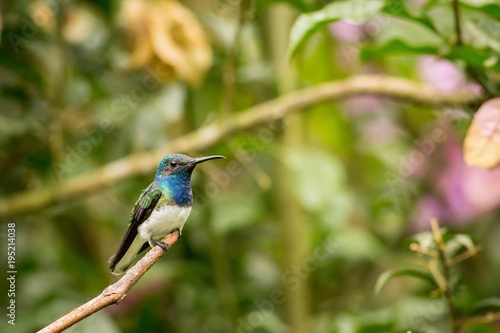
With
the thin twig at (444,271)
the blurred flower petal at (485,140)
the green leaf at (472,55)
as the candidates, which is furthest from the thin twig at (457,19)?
the thin twig at (444,271)

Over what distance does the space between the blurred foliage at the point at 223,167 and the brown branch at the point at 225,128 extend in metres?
0.04

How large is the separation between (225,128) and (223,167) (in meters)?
0.81

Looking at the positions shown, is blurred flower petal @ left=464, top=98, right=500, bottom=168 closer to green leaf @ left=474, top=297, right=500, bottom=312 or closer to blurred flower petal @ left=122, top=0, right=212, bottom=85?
green leaf @ left=474, top=297, right=500, bottom=312

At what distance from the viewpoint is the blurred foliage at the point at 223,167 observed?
1.31 m

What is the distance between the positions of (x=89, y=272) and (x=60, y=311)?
1.52 ft

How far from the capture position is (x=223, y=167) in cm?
200

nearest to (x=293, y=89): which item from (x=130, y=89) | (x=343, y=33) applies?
(x=343, y=33)

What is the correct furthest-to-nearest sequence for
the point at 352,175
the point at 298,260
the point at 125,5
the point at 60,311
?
1. the point at 352,175
2. the point at 298,260
3. the point at 125,5
4. the point at 60,311

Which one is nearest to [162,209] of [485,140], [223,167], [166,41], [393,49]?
[485,140]

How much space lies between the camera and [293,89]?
67.2 inches

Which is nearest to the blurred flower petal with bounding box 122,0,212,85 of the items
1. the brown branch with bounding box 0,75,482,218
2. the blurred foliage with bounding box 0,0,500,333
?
the blurred foliage with bounding box 0,0,500,333

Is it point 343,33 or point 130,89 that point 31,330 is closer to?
point 130,89

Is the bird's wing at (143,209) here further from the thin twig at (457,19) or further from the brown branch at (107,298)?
the thin twig at (457,19)

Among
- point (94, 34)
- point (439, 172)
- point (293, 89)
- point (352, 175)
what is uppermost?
point (94, 34)
